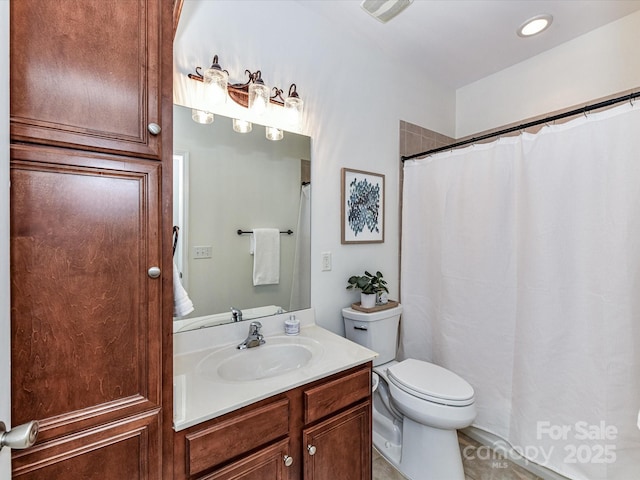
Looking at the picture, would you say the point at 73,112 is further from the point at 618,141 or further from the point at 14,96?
the point at 618,141

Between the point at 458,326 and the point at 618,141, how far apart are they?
1233 mm

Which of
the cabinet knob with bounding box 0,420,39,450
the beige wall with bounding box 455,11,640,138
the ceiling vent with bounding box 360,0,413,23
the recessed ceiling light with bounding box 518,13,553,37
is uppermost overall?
the recessed ceiling light with bounding box 518,13,553,37

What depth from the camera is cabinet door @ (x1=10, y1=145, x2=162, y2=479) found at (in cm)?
60

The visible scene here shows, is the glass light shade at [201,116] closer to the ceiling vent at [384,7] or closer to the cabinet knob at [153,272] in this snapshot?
the cabinet knob at [153,272]

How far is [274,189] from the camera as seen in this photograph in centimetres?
155

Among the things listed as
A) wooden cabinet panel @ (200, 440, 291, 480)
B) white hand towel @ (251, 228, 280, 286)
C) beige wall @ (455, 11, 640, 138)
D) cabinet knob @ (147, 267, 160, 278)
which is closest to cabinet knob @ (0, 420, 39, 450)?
cabinet knob @ (147, 267, 160, 278)

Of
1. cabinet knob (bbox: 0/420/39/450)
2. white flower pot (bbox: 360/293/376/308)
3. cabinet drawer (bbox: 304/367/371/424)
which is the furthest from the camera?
white flower pot (bbox: 360/293/376/308)

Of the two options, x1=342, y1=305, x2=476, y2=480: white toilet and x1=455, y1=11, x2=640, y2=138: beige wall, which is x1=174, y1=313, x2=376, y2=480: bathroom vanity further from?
x1=455, y1=11, x2=640, y2=138: beige wall

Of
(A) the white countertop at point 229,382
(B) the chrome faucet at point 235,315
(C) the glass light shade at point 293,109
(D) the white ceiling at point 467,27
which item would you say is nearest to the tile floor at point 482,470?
(A) the white countertop at point 229,382

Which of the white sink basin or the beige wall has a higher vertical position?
the beige wall

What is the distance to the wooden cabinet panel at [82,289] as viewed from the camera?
0.60 meters

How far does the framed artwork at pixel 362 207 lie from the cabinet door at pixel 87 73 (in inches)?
47.7

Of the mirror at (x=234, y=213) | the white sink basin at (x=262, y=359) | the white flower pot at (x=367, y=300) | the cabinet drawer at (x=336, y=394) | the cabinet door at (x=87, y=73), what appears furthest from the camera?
the white flower pot at (x=367, y=300)

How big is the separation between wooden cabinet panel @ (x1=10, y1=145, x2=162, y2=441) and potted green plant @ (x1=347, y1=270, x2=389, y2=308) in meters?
1.25
